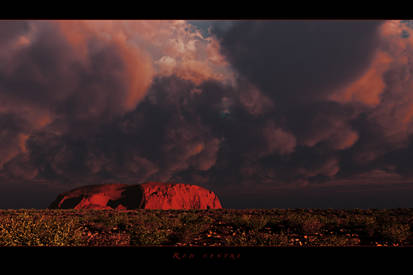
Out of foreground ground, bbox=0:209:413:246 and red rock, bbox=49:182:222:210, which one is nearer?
foreground ground, bbox=0:209:413:246

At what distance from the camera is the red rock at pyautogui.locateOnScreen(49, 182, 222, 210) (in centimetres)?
7825

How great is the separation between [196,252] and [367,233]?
540 inches

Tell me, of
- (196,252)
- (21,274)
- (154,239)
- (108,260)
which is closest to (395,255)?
(196,252)

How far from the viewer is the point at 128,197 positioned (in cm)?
8281

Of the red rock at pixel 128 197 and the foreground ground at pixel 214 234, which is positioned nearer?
the foreground ground at pixel 214 234

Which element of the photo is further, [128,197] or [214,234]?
[128,197]

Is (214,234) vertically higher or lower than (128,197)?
lower

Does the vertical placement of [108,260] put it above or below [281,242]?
above

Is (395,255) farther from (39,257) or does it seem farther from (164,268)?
(39,257)

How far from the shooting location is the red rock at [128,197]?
7825 centimetres

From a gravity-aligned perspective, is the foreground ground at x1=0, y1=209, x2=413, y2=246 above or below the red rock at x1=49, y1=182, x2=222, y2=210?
below

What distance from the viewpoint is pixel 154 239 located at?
9.81 m

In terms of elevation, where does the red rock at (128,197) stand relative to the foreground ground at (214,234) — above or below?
above
